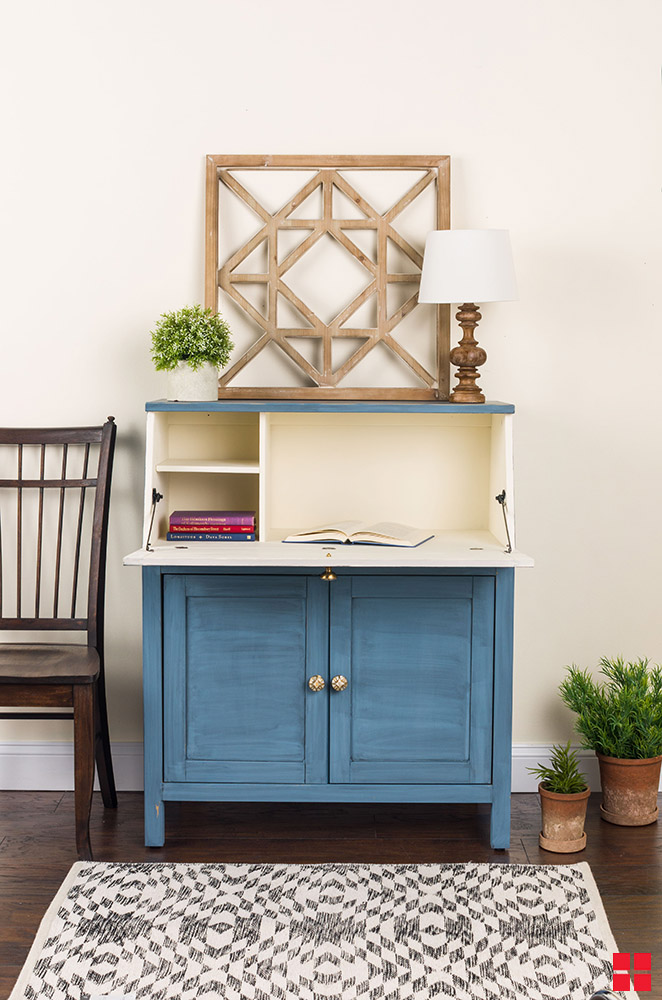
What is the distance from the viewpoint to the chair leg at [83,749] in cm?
240

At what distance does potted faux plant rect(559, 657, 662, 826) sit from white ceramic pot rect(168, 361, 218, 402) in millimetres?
1355

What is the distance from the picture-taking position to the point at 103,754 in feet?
9.11

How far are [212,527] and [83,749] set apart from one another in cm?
66

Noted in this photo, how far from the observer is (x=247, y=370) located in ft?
9.26

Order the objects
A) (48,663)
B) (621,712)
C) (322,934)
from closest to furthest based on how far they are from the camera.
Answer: (322,934)
(48,663)
(621,712)

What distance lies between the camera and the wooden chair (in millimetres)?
2410

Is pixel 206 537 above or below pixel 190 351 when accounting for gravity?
below

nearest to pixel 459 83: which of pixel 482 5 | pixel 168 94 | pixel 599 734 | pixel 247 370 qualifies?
pixel 482 5

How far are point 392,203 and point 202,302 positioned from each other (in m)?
0.62

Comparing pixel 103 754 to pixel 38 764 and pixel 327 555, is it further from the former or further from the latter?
pixel 327 555

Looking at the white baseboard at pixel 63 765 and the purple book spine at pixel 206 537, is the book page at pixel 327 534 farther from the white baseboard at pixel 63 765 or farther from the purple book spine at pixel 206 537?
the white baseboard at pixel 63 765

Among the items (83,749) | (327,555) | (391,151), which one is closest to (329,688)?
(327,555)

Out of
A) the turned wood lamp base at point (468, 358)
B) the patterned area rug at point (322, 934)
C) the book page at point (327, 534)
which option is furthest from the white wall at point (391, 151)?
the patterned area rug at point (322, 934)

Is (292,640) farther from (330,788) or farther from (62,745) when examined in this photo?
(62,745)
